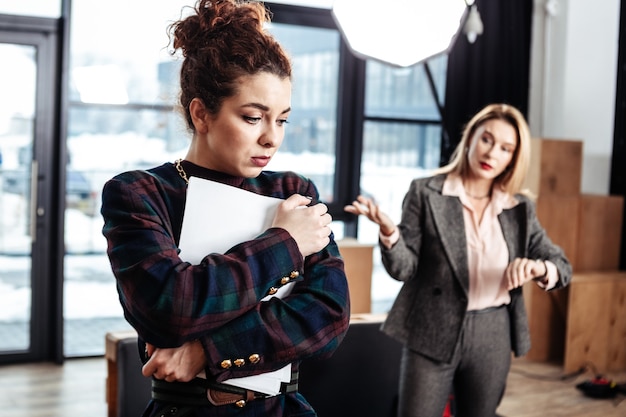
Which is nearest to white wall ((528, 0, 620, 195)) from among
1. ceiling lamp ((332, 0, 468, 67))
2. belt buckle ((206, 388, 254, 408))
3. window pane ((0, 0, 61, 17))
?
window pane ((0, 0, 61, 17))

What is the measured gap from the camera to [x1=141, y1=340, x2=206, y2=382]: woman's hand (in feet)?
4.05

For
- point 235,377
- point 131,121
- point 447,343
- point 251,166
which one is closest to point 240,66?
point 251,166

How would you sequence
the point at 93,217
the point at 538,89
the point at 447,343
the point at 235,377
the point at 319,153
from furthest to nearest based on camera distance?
the point at 538,89 < the point at 319,153 < the point at 93,217 < the point at 447,343 < the point at 235,377

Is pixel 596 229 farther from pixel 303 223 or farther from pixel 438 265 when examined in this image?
pixel 303 223

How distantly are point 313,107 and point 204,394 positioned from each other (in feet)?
16.0

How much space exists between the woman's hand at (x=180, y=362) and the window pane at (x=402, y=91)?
16.6ft

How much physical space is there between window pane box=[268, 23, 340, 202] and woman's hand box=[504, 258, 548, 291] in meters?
3.45

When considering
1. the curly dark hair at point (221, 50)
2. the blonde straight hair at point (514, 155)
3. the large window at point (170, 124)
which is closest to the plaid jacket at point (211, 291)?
the curly dark hair at point (221, 50)

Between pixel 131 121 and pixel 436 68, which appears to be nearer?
pixel 131 121

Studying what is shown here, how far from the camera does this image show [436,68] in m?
6.35

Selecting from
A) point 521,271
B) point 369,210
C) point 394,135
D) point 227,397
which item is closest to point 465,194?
point 521,271

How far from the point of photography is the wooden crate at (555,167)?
18.5ft

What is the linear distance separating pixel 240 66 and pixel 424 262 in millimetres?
1585

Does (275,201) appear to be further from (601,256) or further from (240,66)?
(601,256)
